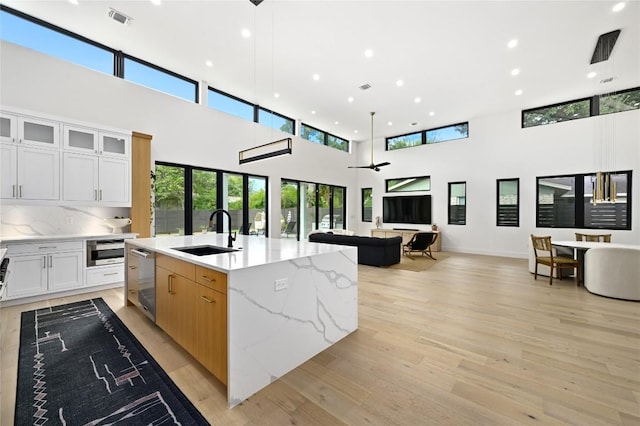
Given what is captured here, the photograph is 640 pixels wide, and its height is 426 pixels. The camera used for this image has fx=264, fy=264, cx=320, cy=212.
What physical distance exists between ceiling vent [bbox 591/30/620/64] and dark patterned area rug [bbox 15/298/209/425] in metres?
7.48

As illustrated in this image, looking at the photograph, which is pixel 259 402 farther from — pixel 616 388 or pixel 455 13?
pixel 455 13

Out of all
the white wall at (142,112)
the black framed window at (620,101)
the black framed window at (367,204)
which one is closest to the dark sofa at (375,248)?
the white wall at (142,112)

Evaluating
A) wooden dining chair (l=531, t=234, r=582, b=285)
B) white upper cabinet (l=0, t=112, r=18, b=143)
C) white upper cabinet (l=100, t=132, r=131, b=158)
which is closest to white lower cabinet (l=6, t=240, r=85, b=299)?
white upper cabinet (l=0, t=112, r=18, b=143)

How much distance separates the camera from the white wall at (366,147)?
14.4ft

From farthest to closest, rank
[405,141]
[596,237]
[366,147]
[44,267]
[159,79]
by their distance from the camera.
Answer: [366,147]
[405,141]
[596,237]
[159,79]
[44,267]

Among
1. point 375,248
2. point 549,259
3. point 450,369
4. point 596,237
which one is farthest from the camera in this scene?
point 375,248

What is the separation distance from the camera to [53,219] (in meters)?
4.36

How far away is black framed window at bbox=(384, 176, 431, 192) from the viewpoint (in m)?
9.72

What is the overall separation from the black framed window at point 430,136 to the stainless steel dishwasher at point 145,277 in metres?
9.44

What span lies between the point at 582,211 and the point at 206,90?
33.2 feet

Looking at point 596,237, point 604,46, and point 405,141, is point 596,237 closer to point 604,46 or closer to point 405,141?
point 604,46

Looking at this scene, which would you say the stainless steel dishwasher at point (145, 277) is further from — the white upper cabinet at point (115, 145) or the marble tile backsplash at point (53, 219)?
the white upper cabinet at point (115, 145)

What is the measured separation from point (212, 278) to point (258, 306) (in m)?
0.41

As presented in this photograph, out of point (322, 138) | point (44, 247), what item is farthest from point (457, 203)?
point (44, 247)
